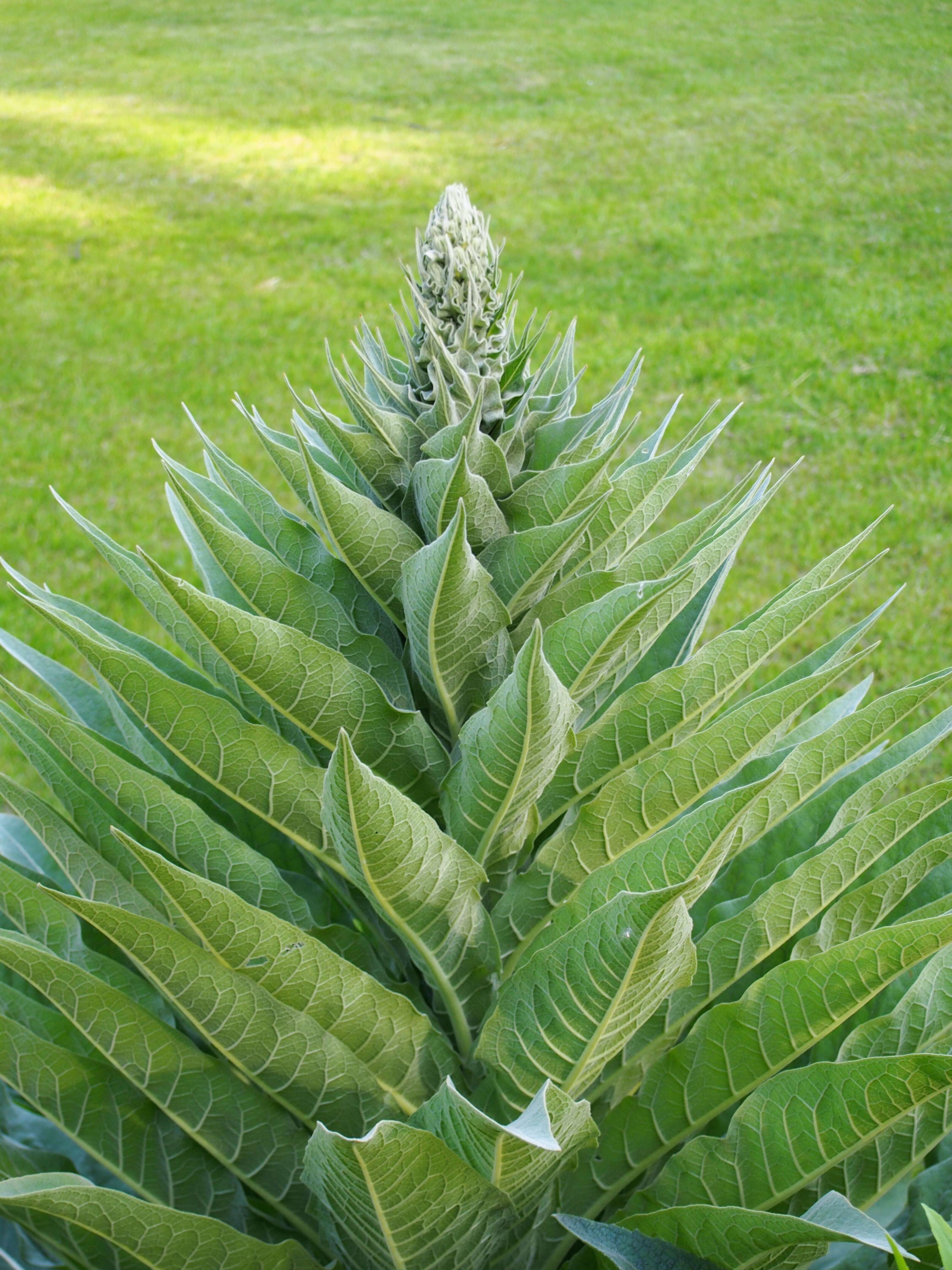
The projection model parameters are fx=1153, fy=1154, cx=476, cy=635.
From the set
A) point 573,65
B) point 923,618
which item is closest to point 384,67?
point 573,65

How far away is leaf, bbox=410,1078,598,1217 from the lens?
800mm

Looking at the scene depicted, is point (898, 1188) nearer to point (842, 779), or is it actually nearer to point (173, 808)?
point (842, 779)

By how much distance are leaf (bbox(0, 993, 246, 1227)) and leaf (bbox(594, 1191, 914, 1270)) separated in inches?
16.5

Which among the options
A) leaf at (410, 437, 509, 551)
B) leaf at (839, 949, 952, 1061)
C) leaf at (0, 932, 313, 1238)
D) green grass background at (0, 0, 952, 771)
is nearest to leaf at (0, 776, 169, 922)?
leaf at (0, 932, 313, 1238)

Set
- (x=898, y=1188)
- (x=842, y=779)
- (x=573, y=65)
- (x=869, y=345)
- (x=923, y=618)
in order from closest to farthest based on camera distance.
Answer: (x=898, y=1188) → (x=842, y=779) → (x=923, y=618) → (x=869, y=345) → (x=573, y=65)

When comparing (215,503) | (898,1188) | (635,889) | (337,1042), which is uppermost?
(215,503)

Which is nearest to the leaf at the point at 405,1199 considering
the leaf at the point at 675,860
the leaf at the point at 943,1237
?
the leaf at the point at 675,860

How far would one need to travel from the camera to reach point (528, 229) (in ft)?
25.6

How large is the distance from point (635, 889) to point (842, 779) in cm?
44

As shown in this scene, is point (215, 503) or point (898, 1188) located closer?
point (898, 1188)

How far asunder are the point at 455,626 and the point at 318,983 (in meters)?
0.33

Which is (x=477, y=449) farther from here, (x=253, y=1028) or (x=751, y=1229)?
(x=751, y=1229)

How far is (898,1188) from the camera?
115cm

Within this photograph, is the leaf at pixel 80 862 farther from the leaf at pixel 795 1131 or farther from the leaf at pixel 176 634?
the leaf at pixel 795 1131
